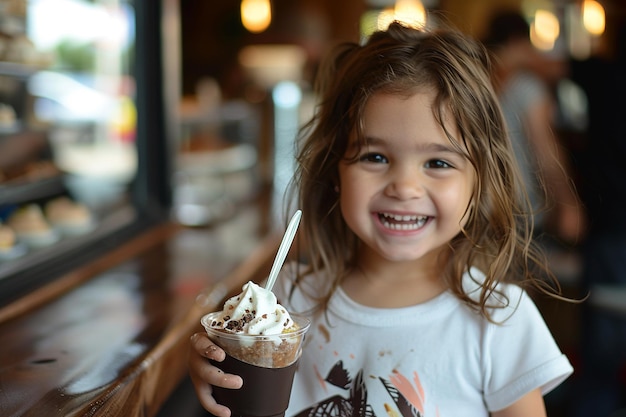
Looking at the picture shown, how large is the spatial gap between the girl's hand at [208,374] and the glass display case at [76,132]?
918 mm

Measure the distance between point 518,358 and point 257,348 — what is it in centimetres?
53

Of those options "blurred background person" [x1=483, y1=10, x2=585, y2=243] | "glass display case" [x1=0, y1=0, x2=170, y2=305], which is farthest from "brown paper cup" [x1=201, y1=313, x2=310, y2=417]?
"blurred background person" [x1=483, y1=10, x2=585, y2=243]

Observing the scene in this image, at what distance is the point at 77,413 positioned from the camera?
1.28 m

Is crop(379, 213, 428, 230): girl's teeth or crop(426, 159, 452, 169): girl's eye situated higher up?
crop(426, 159, 452, 169): girl's eye

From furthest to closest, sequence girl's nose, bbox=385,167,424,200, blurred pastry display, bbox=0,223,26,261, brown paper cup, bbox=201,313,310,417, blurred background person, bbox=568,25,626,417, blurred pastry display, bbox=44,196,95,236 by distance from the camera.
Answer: blurred background person, bbox=568,25,626,417
blurred pastry display, bbox=44,196,95,236
blurred pastry display, bbox=0,223,26,261
girl's nose, bbox=385,167,424,200
brown paper cup, bbox=201,313,310,417

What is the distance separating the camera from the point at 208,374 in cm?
118

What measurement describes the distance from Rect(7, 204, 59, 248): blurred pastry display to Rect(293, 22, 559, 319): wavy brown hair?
119cm

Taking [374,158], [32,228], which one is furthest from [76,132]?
[374,158]

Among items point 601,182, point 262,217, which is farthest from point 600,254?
point 262,217

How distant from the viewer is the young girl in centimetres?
137

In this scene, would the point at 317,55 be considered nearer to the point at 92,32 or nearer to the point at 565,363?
the point at 92,32

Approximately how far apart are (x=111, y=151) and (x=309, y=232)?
1.90 metres

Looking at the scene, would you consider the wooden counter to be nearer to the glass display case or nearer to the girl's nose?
the glass display case

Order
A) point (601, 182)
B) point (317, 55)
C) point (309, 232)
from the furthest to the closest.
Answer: point (317, 55), point (601, 182), point (309, 232)
